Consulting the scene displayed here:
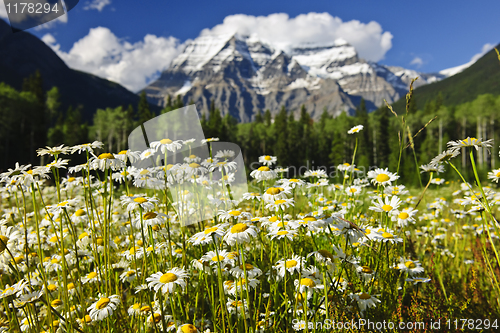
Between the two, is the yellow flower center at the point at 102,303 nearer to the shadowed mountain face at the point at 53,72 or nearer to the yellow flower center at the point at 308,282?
the yellow flower center at the point at 308,282

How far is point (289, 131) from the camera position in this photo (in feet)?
211

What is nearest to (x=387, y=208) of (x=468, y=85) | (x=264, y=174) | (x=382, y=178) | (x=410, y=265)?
(x=382, y=178)

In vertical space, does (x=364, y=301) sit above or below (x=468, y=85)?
below

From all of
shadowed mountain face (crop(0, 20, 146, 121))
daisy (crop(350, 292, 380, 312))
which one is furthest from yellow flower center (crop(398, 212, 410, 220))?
shadowed mountain face (crop(0, 20, 146, 121))

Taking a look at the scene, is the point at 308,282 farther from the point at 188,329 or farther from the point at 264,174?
the point at 264,174

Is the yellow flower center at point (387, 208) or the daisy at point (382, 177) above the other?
the daisy at point (382, 177)

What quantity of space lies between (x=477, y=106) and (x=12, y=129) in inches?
2896

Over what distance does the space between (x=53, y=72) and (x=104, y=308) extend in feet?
669

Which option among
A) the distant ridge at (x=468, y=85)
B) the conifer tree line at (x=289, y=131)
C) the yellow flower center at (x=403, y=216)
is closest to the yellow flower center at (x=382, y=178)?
the yellow flower center at (x=403, y=216)

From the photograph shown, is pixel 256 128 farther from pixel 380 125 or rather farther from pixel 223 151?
pixel 223 151

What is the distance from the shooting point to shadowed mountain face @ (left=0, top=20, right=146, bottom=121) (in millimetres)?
141250

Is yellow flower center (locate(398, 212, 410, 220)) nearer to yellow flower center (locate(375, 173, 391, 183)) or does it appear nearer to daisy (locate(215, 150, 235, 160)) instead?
yellow flower center (locate(375, 173, 391, 183))

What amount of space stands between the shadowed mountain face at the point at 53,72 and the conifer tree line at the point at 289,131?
104 meters

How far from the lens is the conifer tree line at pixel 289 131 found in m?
35.3
